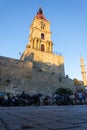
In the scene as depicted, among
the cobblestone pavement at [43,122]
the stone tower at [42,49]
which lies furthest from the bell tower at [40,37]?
the cobblestone pavement at [43,122]

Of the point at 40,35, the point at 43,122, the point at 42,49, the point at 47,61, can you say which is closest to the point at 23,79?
the point at 47,61

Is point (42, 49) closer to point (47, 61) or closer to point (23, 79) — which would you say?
point (47, 61)

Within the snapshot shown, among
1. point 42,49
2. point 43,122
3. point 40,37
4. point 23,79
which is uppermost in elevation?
point 40,37

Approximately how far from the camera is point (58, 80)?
35594mm

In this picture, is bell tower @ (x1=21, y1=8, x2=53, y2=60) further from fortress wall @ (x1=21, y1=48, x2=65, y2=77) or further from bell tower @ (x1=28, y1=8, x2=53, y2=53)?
fortress wall @ (x1=21, y1=48, x2=65, y2=77)

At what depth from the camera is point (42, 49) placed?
49000mm

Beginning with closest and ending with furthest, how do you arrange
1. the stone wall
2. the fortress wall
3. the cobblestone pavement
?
1. the cobblestone pavement
2. the stone wall
3. the fortress wall

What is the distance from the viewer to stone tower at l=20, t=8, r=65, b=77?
43312 mm

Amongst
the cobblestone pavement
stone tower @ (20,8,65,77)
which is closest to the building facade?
stone tower @ (20,8,65,77)

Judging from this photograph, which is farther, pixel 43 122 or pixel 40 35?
pixel 40 35

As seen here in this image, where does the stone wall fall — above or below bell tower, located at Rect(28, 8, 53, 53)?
below

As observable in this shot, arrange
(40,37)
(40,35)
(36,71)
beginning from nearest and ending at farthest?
(36,71), (40,37), (40,35)

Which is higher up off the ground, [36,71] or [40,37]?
[40,37]

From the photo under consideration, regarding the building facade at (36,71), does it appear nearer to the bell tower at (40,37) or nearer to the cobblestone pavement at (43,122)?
the bell tower at (40,37)
